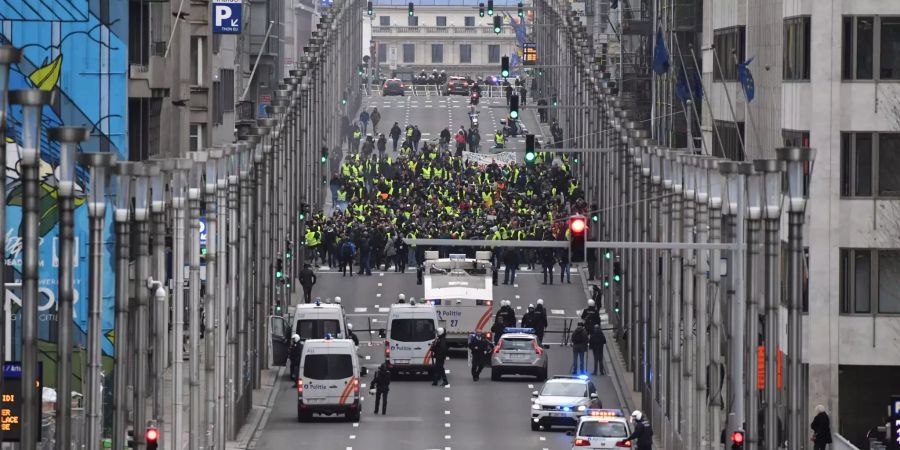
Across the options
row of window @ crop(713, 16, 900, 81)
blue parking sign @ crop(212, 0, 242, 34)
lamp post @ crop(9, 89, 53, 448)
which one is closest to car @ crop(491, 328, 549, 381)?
row of window @ crop(713, 16, 900, 81)

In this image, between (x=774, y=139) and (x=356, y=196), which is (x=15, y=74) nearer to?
(x=774, y=139)

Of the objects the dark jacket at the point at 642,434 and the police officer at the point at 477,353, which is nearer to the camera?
the dark jacket at the point at 642,434

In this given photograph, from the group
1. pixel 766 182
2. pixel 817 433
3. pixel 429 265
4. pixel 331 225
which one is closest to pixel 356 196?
pixel 331 225

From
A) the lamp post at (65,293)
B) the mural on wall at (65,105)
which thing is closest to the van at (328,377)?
the mural on wall at (65,105)

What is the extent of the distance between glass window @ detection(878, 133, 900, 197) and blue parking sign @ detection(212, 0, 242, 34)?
35257mm

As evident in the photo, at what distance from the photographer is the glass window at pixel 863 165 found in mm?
61619

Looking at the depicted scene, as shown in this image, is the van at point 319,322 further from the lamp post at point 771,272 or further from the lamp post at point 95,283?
the lamp post at point 95,283

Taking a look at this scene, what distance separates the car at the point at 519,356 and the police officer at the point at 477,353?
16.9 inches

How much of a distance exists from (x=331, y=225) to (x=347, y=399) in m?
31.9

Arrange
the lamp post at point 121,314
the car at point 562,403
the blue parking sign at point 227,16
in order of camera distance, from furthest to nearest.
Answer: the blue parking sign at point 227,16 → the car at point 562,403 → the lamp post at point 121,314

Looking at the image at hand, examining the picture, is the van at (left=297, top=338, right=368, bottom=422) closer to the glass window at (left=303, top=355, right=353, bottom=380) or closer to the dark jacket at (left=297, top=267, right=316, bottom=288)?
the glass window at (left=303, top=355, right=353, bottom=380)

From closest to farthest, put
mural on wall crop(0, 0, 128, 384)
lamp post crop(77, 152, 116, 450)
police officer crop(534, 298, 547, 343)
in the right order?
lamp post crop(77, 152, 116, 450) → mural on wall crop(0, 0, 128, 384) → police officer crop(534, 298, 547, 343)

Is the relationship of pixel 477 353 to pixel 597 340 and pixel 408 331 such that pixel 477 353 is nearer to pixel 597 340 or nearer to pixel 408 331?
pixel 408 331

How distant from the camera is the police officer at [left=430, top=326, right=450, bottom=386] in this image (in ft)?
230
